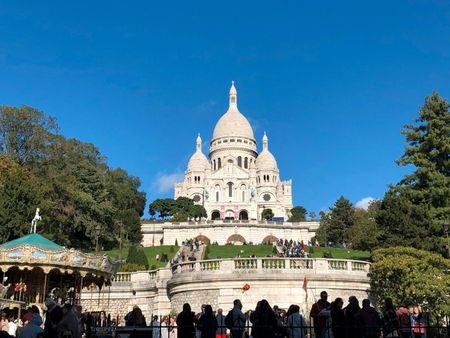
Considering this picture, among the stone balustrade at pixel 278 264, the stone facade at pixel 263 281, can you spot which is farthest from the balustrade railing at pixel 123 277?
the stone balustrade at pixel 278 264

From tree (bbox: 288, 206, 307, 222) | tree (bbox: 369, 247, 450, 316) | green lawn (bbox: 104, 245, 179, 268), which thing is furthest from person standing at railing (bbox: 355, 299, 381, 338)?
tree (bbox: 288, 206, 307, 222)

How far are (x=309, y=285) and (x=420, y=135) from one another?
20.8 m

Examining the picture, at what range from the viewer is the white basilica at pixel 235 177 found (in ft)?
364

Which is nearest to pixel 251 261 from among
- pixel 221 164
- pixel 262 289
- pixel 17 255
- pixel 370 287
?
pixel 262 289

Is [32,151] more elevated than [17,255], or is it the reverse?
[32,151]

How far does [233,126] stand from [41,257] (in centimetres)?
10750

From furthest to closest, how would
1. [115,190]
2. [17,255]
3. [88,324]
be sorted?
[115,190], [17,255], [88,324]

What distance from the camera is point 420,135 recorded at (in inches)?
1684

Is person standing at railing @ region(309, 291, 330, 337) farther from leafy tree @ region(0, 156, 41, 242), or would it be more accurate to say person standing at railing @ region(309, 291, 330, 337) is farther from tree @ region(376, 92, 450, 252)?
leafy tree @ region(0, 156, 41, 242)

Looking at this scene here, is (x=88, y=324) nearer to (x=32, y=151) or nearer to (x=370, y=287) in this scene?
(x=370, y=287)

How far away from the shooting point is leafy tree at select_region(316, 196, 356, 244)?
73.8 metres

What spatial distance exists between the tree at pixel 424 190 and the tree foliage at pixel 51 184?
84.1ft

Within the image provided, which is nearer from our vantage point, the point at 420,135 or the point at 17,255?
the point at 17,255

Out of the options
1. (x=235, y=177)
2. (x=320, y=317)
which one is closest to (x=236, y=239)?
(x=235, y=177)
